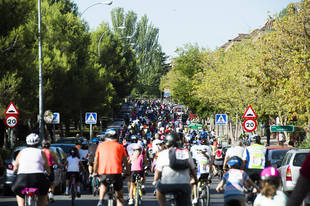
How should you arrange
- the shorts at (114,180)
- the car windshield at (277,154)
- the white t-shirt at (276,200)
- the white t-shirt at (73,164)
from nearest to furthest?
the white t-shirt at (276,200) → the shorts at (114,180) → the white t-shirt at (73,164) → the car windshield at (277,154)

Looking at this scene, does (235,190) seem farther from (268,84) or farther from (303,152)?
(268,84)

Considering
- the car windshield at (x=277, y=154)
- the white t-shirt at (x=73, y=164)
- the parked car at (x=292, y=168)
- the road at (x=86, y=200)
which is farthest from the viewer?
the car windshield at (x=277, y=154)

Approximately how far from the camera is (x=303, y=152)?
16.0 m

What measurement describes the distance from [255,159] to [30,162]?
5.86 metres


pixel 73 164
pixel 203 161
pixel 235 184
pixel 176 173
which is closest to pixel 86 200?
pixel 73 164

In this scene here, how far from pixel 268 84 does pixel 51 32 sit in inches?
745

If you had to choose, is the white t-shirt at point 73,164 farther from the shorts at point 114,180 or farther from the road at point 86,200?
the shorts at point 114,180

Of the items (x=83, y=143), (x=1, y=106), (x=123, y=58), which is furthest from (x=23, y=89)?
(x=123, y=58)

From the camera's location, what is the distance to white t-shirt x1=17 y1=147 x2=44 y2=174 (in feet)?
30.2

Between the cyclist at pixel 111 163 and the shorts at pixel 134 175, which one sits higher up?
the cyclist at pixel 111 163

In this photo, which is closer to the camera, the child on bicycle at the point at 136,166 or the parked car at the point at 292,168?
the child on bicycle at the point at 136,166

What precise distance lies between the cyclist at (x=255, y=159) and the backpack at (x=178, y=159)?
184 inches

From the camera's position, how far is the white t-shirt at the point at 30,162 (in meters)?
9.22

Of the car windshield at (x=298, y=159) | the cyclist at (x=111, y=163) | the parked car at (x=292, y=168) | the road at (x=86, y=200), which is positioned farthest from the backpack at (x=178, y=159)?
the car windshield at (x=298, y=159)
